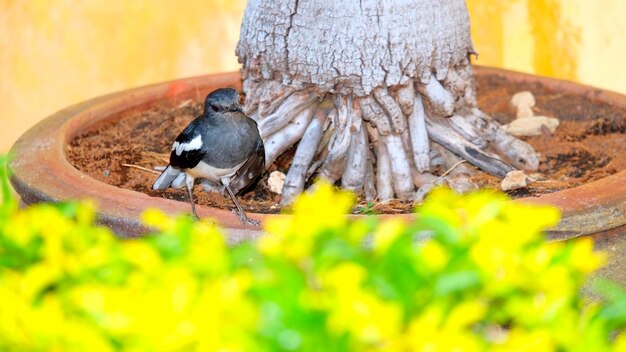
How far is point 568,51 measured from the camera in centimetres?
695

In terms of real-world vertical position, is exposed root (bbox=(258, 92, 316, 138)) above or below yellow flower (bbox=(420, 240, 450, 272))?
below

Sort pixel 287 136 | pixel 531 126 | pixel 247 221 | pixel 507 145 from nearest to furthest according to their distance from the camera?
pixel 247 221 < pixel 287 136 < pixel 507 145 < pixel 531 126

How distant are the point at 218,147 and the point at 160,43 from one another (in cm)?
368

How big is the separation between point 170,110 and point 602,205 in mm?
2718

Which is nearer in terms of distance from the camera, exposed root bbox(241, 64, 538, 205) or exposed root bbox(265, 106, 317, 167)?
exposed root bbox(241, 64, 538, 205)

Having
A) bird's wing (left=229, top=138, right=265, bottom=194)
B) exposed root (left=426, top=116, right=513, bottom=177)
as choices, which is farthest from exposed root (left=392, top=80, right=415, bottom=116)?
bird's wing (left=229, top=138, right=265, bottom=194)

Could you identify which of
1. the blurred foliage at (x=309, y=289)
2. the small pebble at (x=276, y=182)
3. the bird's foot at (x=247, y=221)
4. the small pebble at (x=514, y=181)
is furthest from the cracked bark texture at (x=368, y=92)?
the blurred foliage at (x=309, y=289)

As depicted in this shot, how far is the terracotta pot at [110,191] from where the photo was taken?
317 cm

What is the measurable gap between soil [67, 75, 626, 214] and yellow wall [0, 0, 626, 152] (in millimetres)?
1654

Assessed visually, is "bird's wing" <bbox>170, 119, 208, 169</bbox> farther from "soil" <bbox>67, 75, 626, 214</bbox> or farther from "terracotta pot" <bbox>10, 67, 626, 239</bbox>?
"terracotta pot" <bbox>10, 67, 626, 239</bbox>

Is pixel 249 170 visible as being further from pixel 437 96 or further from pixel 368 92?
pixel 437 96

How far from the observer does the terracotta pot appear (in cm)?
317

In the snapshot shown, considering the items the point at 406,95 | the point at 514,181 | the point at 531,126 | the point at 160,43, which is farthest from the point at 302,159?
the point at 160,43

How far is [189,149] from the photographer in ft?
13.2
